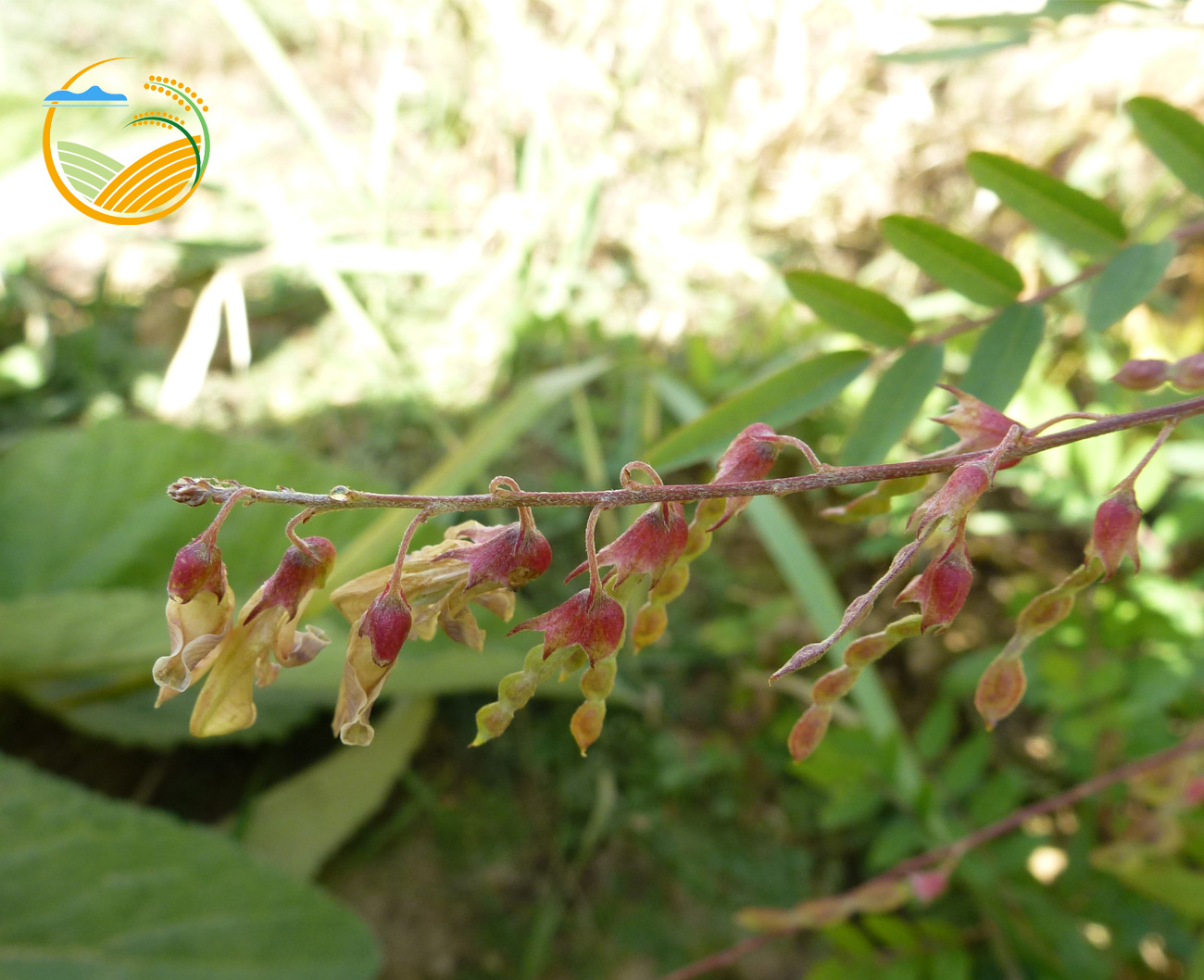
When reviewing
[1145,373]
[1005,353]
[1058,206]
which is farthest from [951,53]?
[1145,373]

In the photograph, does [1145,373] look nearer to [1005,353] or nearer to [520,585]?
[1005,353]

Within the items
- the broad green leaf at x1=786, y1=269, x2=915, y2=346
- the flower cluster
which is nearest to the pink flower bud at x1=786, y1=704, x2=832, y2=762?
the flower cluster

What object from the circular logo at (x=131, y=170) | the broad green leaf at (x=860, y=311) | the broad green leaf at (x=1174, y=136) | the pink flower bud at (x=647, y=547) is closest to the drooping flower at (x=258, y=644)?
the pink flower bud at (x=647, y=547)

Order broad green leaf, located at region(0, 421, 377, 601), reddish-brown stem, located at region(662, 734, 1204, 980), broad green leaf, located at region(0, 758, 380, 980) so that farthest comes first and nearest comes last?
broad green leaf, located at region(0, 421, 377, 601), broad green leaf, located at region(0, 758, 380, 980), reddish-brown stem, located at region(662, 734, 1204, 980)

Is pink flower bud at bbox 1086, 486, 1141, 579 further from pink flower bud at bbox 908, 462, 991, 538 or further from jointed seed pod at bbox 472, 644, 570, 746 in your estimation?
jointed seed pod at bbox 472, 644, 570, 746

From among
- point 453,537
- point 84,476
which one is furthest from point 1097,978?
point 84,476
